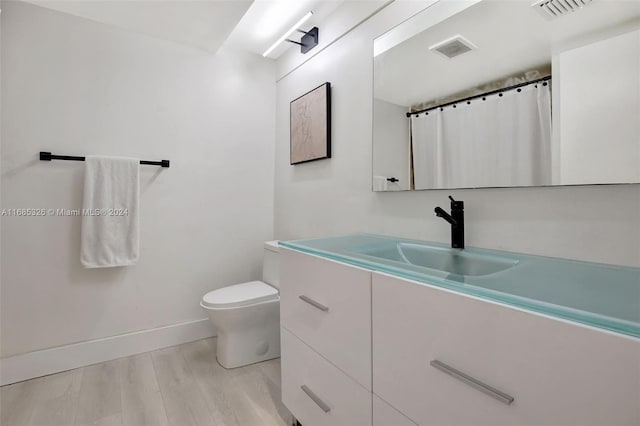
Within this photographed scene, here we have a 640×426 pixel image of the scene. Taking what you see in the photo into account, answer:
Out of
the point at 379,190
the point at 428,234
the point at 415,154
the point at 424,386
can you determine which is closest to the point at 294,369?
the point at 424,386

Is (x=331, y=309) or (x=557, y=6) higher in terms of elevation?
(x=557, y=6)

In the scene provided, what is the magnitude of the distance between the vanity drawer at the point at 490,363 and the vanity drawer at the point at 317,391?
13 cm

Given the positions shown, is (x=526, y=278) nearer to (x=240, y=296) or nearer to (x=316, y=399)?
(x=316, y=399)

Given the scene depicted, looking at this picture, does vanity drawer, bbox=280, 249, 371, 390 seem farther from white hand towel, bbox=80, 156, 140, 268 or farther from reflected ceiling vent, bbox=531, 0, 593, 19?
white hand towel, bbox=80, 156, 140, 268

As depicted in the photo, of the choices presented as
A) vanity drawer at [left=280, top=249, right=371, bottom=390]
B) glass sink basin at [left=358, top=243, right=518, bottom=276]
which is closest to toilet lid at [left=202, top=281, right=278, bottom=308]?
vanity drawer at [left=280, top=249, right=371, bottom=390]

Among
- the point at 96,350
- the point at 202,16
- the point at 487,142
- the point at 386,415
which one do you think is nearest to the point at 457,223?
the point at 487,142

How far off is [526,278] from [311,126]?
165 centimetres

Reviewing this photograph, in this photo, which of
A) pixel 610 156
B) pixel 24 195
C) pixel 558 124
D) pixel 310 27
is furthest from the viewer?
pixel 310 27

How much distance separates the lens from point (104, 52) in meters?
1.97

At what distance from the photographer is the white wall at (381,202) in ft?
3.08

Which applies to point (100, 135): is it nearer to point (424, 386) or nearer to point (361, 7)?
point (361, 7)

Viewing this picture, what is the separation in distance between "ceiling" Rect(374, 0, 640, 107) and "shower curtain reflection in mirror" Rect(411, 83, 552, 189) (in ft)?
0.32

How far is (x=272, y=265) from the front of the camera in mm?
2154

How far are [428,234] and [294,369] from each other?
2.76 feet
